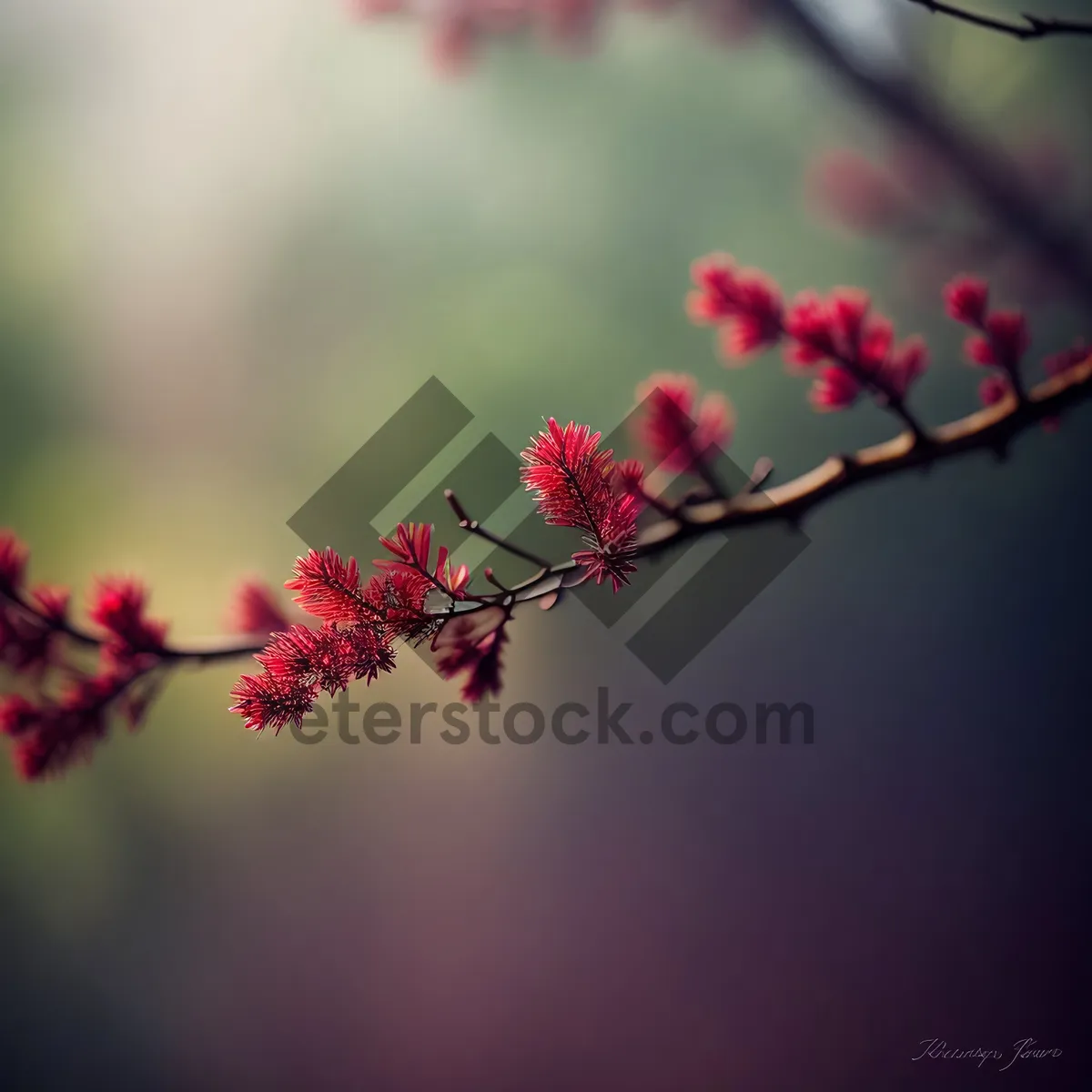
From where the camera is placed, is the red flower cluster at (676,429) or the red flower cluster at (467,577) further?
the red flower cluster at (676,429)

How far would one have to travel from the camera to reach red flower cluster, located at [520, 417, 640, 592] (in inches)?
15.3

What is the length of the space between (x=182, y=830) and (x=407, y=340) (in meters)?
0.78

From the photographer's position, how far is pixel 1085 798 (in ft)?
3.74

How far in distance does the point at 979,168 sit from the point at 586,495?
103 centimetres

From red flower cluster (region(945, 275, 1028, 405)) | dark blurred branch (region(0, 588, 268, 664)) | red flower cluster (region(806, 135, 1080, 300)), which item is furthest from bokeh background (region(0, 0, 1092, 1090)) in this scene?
red flower cluster (region(945, 275, 1028, 405))

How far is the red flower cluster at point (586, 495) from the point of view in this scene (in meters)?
0.39

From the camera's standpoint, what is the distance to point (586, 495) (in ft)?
1.31

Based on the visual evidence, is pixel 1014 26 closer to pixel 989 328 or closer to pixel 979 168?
pixel 989 328

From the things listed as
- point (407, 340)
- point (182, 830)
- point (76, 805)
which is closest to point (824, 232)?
point (407, 340)

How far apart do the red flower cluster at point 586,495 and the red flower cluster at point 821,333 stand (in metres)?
0.18

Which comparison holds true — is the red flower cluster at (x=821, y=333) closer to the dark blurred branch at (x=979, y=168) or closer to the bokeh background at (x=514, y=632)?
the bokeh background at (x=514, y=632)

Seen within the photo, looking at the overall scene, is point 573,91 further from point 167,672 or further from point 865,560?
point 167,672

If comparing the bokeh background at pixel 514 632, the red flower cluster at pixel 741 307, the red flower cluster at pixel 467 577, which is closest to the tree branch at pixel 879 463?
the red flower cluster at pixel 467 577

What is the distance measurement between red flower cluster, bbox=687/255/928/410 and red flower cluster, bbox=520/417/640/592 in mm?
184
